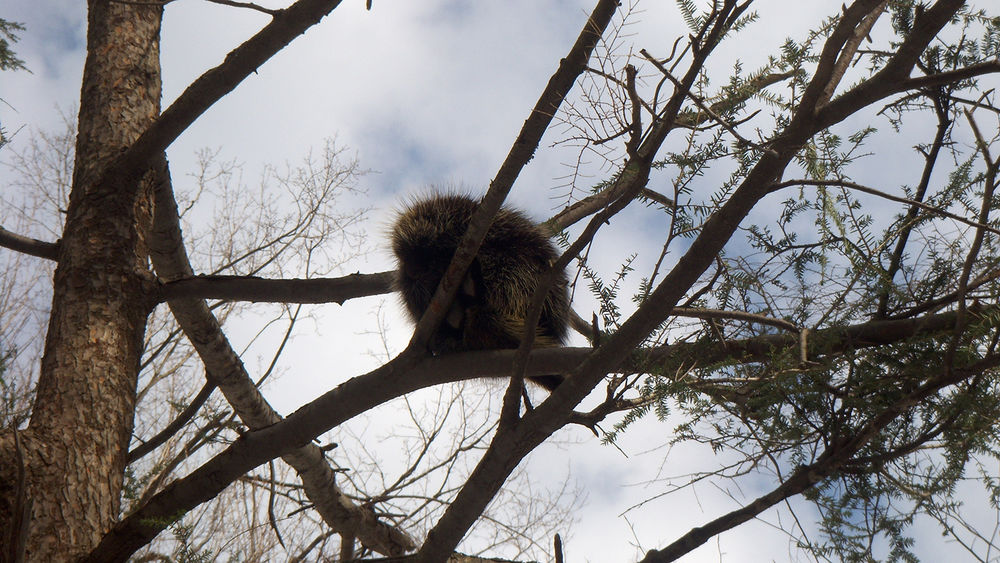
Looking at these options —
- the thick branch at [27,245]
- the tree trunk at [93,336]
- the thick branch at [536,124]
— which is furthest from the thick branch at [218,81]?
the thick branch at [536,124]

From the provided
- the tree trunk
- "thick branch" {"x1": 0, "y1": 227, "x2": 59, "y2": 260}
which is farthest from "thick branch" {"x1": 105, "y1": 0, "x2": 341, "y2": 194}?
"thick branch" {"x1": 0, "y1": 227, "x2": 59, "y2": 260}

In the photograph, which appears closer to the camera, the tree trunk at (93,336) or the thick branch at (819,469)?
the thick branch at (819,469)

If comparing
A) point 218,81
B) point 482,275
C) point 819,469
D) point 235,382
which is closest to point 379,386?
point 482,275

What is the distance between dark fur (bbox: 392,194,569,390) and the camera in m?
2.71

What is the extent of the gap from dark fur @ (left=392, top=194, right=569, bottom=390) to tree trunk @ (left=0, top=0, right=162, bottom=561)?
1.03 meters

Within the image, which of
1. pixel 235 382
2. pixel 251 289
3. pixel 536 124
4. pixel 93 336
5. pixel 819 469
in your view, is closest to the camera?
pixel 536 124

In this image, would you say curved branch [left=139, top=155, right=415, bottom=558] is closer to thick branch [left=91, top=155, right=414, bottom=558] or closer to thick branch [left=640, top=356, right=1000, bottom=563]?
thick branch [left=91, top=155, right=414, bottom=558]

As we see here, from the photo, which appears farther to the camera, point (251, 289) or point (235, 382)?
point (235, 382)

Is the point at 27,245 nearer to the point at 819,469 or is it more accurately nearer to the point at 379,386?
the point at 379,386

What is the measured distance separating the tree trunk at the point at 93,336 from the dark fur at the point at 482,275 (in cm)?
103

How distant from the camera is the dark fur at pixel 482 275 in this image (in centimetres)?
271

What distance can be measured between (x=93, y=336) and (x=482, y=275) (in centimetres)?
137

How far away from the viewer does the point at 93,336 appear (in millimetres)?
2350

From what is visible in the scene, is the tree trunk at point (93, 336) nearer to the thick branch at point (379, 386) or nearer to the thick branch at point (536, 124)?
the thick branch at point (379, 386)
